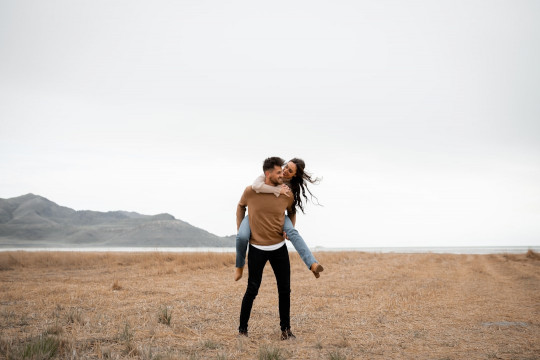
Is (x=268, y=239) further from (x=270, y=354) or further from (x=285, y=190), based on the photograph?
(x=270, y=354)

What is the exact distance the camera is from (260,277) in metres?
5.27

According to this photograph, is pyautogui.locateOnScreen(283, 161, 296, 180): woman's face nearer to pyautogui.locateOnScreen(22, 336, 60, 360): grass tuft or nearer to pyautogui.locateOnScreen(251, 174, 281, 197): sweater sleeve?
pyautogui.locateOnScreen(251, 174, 281, 197): sweater sleeve

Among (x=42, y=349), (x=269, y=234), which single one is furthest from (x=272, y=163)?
(x=42, y=349)

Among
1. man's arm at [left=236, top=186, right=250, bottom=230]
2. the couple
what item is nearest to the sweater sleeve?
the couple

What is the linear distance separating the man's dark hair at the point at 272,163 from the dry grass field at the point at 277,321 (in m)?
2.25

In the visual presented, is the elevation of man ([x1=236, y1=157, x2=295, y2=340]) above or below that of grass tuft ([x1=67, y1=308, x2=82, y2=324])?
above

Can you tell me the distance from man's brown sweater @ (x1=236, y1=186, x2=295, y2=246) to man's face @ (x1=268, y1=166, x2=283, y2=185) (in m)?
0.21

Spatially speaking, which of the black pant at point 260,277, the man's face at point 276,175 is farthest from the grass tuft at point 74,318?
the man's face at point 276,175

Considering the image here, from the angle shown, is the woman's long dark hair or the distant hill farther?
the distant hill

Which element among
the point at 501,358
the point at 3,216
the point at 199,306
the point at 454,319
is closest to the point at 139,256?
the point at 199,306

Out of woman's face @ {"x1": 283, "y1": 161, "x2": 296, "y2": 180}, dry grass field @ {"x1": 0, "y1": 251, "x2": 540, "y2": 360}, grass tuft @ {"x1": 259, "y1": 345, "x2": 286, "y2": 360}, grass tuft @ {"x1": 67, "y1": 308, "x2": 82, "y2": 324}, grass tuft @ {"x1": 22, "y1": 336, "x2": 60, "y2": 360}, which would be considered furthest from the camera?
grass tuft @ {"x1": 67, "y1": 308, "x2": 82, "y2": 324}

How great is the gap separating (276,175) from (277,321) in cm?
280

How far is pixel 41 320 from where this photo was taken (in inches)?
239

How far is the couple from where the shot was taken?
16.9 feet
